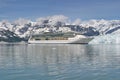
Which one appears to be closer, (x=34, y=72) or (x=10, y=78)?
(x=10, y=78)

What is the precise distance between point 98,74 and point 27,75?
8.97 metres

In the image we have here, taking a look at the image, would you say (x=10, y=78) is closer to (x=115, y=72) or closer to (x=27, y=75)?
(x=27, y=75)

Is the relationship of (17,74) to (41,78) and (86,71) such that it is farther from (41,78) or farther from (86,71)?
(86,71)

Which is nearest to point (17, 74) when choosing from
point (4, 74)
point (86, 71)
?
point (4, 74)

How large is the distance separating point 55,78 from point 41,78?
1651mm

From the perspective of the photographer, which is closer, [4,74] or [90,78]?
[90,78]

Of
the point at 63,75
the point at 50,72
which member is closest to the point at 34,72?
the point at 50,72

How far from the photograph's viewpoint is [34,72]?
44781 mm

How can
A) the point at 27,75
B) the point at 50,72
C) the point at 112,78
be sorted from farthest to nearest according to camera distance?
the point at 50,72
the point at 27,75
the point at 112,78

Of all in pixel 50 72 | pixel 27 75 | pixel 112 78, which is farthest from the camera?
pixel 50 72

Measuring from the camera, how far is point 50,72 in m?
44.8

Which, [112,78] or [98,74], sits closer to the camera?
[112,78]

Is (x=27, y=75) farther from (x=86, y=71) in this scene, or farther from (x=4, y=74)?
(x=86, y=71)

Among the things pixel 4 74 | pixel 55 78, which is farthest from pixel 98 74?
pixel 4 74
